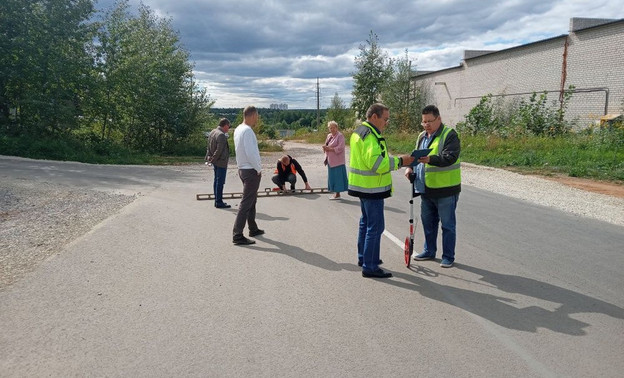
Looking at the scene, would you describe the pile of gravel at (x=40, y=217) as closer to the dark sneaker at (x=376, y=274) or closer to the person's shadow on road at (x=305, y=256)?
the person's shadow on road at (x=305, y=256)

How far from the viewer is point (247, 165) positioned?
7094mm

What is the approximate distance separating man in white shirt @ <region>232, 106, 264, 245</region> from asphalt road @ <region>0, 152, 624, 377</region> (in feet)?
1.06

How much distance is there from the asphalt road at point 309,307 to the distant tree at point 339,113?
48.1 meters

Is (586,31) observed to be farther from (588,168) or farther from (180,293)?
(180,293)

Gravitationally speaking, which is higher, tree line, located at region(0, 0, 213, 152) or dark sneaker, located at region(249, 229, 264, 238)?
tree line, located at region(0, 0, 213, 152)

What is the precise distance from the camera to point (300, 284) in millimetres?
5246

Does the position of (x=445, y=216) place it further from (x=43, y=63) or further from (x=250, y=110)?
(x=43, y=63)

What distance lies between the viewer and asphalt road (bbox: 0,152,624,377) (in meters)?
3.51

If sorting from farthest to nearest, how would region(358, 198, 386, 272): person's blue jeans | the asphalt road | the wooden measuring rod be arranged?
the wooden measuring rod → region(358, 198, 386, 272): person's blue jeans → the asphalt road

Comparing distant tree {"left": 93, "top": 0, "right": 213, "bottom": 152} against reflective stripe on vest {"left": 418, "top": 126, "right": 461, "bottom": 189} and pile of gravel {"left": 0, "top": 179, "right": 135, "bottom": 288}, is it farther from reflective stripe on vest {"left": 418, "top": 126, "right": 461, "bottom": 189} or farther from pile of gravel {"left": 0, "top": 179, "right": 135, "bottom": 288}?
reflective stripe on vest {"left": 418, "top": 126, "right": 461, "bottom": 189}

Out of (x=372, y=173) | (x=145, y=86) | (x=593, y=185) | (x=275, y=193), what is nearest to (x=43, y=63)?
(x=145, y=86)

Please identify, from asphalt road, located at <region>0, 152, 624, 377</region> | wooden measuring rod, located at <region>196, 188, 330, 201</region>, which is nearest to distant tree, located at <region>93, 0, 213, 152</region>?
wooden measuring rod, located at <region>196, 188, 330, 201</region>

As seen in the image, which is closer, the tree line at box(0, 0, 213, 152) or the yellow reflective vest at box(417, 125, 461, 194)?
the yellow reflective vest at box(417, 125, 461, 194)

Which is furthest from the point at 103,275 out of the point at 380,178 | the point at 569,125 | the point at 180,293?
the point at 569,125
